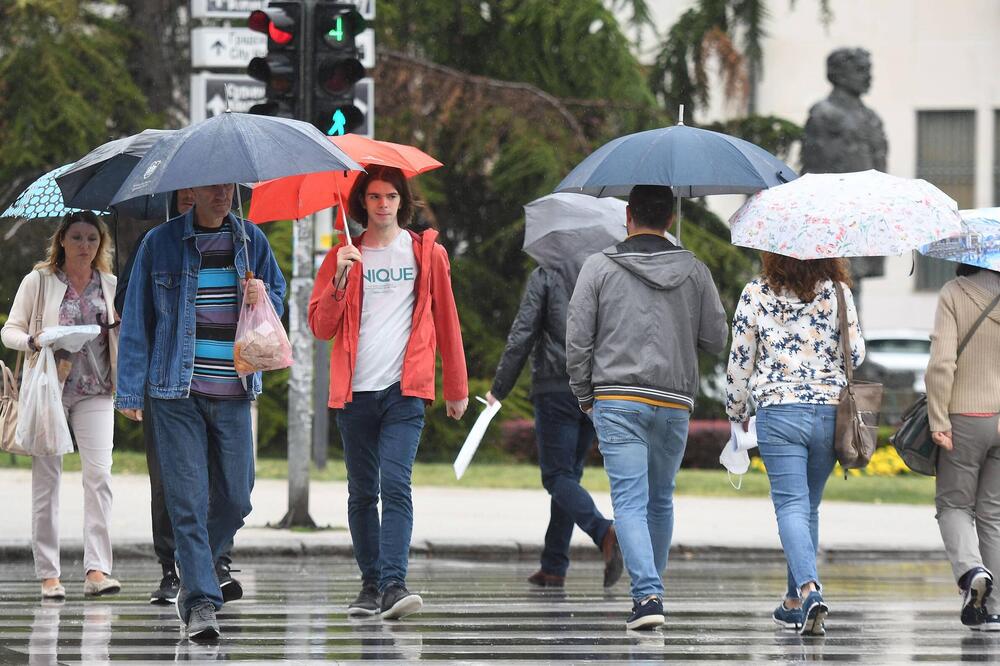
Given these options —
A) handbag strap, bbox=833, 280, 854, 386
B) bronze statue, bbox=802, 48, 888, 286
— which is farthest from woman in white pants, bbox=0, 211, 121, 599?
bronze statue, bbox=802, 48, 888, 286

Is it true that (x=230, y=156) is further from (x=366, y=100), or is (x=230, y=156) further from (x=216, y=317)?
(x=366, y=100)

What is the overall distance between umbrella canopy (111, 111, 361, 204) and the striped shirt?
0.47 meters

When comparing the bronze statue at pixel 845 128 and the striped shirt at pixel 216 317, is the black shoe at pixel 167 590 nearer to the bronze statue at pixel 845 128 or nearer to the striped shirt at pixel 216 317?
the striped shirt at pixel 216 317

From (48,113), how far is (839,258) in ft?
50.4

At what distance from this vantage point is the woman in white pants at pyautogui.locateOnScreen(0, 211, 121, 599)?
888 cm

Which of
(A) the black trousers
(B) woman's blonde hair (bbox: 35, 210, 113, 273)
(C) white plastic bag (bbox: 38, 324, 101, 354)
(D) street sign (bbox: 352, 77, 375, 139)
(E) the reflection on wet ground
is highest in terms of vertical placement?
(D) street sign (bbox: 352, 77, 375, 139)

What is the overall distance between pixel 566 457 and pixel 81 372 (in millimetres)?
2590

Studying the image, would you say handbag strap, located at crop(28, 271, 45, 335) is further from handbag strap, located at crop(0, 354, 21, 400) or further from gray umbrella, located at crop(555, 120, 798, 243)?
gray umbrella, located at crop(555, 120, 798, 243)

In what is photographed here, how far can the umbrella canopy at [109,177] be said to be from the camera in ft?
25.4

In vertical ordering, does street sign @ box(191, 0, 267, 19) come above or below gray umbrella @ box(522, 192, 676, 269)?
above

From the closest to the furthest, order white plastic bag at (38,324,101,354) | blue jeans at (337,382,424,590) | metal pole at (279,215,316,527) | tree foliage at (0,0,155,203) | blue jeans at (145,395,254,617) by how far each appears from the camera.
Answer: blue jeans at (145,395,254,617) < blue jeans at (337,382,424,590) < white plastic bag at (38,324,101,354) < metal pole at (279,215,316,527) < tree foliage at (0,0,155,203)

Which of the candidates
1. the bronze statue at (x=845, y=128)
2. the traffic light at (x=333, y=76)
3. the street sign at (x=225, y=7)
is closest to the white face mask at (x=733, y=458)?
the traffic light at (x=333, y=76)

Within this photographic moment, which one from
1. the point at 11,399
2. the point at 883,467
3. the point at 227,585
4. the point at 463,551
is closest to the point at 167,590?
the point at 227,585

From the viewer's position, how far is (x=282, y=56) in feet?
37.8
